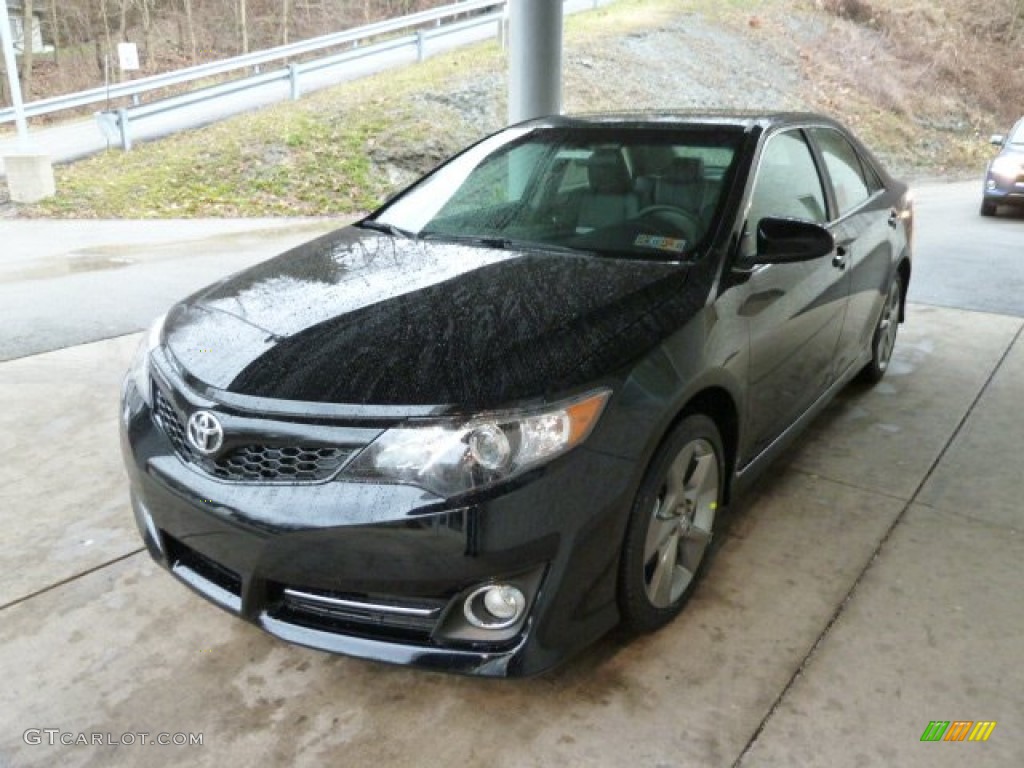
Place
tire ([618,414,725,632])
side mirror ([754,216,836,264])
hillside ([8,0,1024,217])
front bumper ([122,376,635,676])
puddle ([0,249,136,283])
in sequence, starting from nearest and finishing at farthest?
1. front bumper ([122,376,635,676])
2. tire ([618,414,725,632])
3. side mirror ([754,216,836,264])
4. puddle ([0,249,136,283])
5. hillside ([8,0,1024,217])

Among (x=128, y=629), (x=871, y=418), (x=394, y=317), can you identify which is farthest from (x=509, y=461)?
(x=871, y=418)

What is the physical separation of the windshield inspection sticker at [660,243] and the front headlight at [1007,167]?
9.73 m

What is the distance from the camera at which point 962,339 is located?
5887 millimetres

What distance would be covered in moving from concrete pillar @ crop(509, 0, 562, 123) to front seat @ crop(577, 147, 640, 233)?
362cm

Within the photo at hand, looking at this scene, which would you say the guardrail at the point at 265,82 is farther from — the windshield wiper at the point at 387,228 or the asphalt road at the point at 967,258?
the windshield wiper at the point at 387,228

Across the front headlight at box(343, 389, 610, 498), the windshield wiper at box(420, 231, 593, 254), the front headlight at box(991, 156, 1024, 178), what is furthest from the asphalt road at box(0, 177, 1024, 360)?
the front headlight at box(343, 389, 610, 498)

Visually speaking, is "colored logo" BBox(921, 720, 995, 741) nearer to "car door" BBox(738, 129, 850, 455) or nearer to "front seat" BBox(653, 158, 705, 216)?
"car door" BBox(738, 129, 850, 455)

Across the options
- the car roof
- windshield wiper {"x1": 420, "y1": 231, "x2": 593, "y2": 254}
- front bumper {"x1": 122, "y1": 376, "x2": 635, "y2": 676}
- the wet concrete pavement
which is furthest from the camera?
the wet concrete pavement

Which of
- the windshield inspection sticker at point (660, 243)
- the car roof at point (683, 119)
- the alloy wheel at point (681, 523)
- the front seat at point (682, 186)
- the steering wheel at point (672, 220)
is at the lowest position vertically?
the alloy wheel at point (681, 523)

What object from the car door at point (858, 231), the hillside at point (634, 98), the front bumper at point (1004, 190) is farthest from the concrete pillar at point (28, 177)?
the front bumper at point (1004, 190)

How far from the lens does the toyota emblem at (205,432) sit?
2.31 metres

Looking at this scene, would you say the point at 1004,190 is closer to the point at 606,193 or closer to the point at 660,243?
the point at 606,193

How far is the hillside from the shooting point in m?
12.1

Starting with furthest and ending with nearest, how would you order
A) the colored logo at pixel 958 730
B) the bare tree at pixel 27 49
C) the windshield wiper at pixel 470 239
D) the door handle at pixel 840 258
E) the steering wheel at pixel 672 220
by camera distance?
the bare tree at pixel 27 49
the door handle at pixel 840 258
the windshield wiper at pixel 470 239
the steering wheel at pixel 672 220
the colored logo at pixel 958 730
